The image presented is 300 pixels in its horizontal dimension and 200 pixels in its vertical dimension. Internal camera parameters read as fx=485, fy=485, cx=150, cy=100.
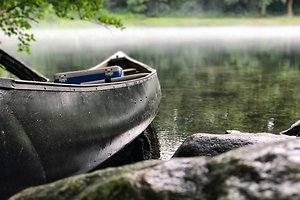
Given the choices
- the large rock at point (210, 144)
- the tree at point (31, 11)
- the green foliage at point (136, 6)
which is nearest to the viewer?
the large rock at point (210, 144)

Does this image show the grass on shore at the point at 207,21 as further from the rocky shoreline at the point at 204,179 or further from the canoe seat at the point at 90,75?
the rocky shoreline at the point at 204,179

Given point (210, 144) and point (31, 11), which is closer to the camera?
point (210, 144)

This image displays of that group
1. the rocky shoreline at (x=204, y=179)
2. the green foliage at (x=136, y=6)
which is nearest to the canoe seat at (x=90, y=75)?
the rocky shoreline at (x=204, y=179)

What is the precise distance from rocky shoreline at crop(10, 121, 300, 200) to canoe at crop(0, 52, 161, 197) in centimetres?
233

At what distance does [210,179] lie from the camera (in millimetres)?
3402

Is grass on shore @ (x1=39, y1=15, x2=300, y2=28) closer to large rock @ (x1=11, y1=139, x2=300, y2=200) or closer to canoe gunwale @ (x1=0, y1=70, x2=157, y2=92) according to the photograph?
canoe gunwale @ (x1=0, y1=70, x2=157, y2=92)

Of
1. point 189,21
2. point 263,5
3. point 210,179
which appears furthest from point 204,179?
point 263,5

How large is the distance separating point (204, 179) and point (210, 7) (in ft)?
264

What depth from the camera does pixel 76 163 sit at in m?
7.21

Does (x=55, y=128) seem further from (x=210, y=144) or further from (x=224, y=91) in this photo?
(x=224, y=91)

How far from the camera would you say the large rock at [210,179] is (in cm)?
322

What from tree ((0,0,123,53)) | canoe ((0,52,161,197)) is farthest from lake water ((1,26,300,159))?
canoe ((0,52,161,197))

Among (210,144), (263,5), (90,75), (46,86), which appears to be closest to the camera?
(46,86)

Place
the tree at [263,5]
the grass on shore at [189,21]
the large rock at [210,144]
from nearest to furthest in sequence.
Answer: the large rock at [210,144], the grass on shore at [189,21], the tree at [263,5]
